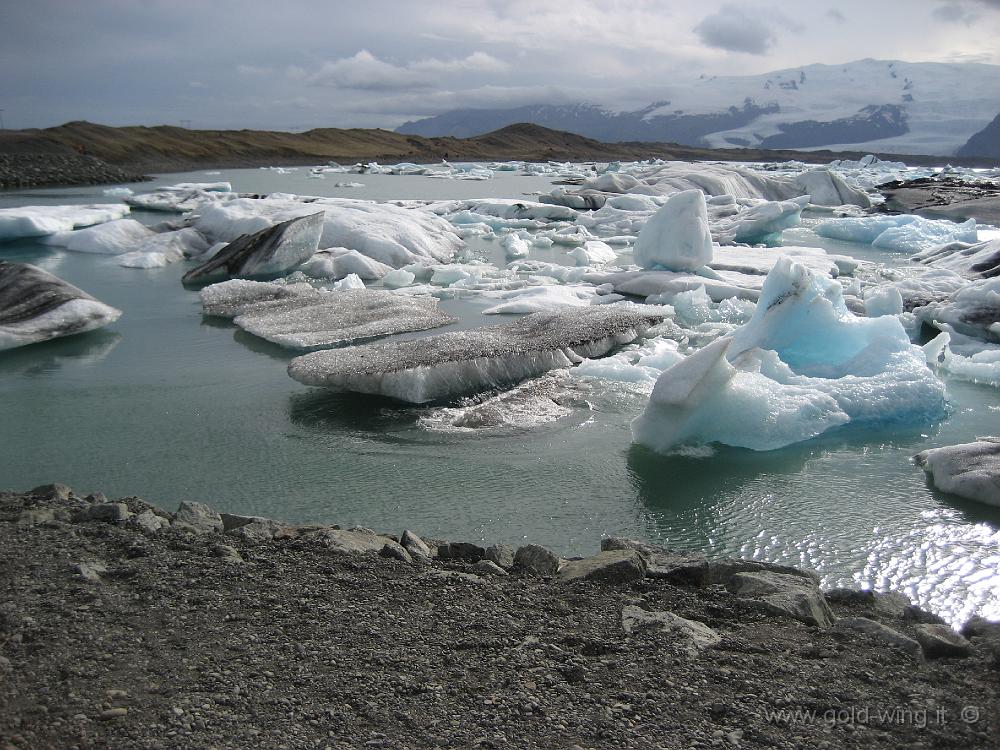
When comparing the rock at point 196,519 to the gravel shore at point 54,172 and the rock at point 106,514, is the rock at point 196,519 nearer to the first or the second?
the rock at point 106,514

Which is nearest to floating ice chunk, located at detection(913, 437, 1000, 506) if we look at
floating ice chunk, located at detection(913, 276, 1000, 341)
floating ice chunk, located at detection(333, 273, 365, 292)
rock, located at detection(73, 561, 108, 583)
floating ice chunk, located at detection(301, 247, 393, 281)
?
floating ice chunk, located at detection(913, 276, 1000, 341)

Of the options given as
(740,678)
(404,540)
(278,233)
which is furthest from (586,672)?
(278,233)

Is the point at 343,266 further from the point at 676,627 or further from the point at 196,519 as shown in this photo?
the point at 676,627

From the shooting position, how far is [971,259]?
10414 mm

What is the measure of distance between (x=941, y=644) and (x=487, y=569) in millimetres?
1495

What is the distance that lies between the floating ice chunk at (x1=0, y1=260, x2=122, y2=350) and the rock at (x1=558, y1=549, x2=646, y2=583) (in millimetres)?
5828

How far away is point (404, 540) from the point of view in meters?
3.32

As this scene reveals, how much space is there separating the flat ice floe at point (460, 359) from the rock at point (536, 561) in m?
2.42

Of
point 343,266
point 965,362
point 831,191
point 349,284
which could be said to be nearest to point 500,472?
point 965,362

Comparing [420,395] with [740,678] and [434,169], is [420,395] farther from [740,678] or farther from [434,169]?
[434,169]

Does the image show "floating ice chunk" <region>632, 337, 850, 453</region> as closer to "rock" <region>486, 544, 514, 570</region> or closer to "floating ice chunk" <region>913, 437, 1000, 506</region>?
"floating ice chunk" <region>913, 437, 1000, 506</region>

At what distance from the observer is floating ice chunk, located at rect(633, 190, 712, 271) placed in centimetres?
988

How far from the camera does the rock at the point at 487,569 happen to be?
2996 millimetres

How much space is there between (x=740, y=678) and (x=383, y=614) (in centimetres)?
110
